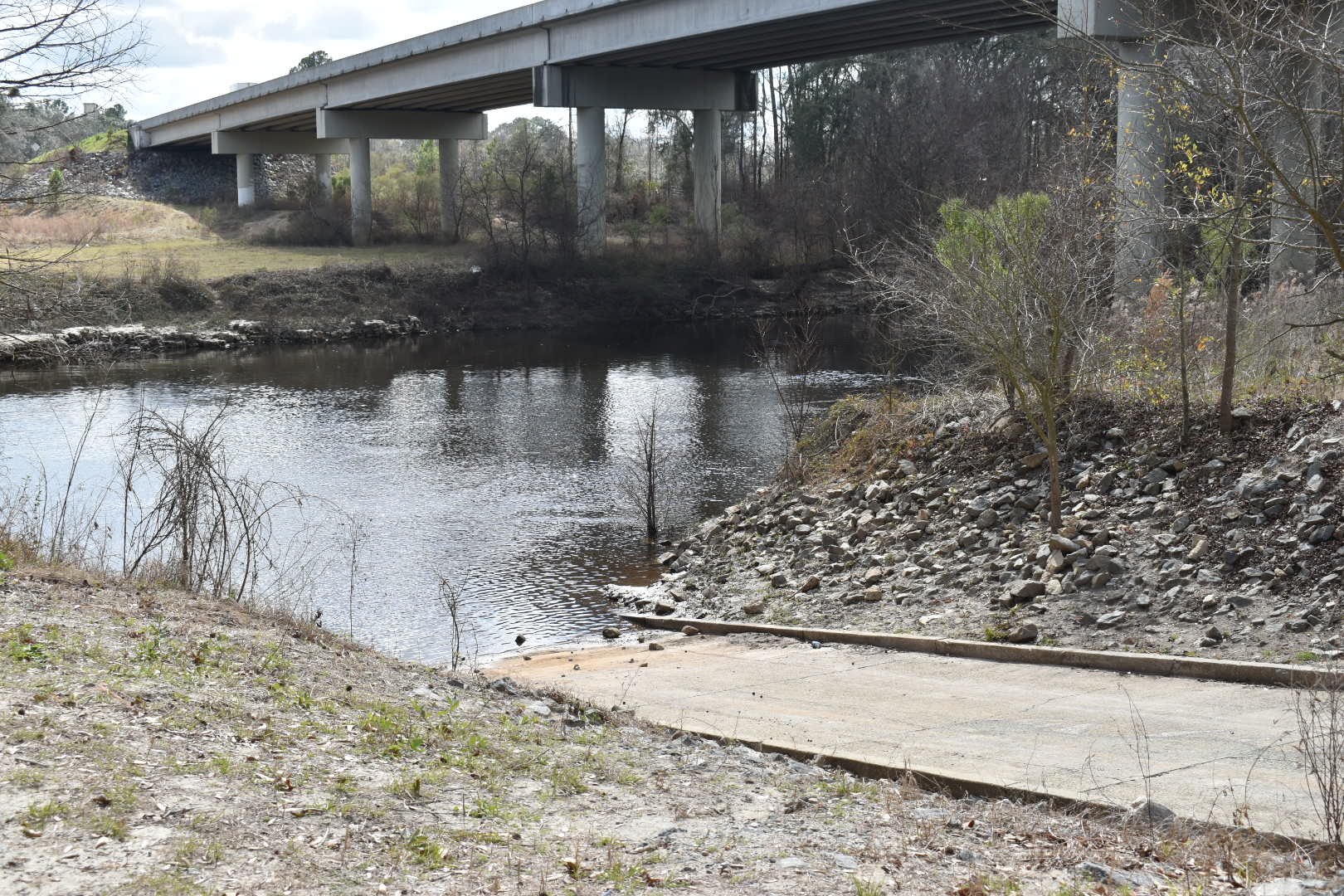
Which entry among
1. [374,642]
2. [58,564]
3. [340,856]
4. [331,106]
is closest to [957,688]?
[340,856]

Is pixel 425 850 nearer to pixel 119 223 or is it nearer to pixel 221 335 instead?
pixel 221 335

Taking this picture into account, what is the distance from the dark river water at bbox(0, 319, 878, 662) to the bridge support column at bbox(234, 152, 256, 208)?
1505 inches

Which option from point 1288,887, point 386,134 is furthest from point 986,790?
point 386,134

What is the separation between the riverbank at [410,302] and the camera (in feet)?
145

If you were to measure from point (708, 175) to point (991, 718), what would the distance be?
49.9m

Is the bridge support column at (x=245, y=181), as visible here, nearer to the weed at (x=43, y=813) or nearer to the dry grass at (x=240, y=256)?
the dry grass at (x=240, y=256)

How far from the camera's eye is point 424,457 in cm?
2431

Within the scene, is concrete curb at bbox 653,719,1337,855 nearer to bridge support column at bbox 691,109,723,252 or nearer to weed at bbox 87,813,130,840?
weed at bbox 87,813,130,840

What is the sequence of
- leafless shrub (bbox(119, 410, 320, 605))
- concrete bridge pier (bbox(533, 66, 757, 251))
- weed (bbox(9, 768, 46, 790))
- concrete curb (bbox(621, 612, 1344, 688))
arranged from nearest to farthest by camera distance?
1. weed (bbox(9, 768, 46, 790))
2. concrete curb (bbox(621, 612, 1344, 688))
3. leafless shrub (bbox(119, 410, 320, 605))
4. concrete bridge pier (bbox(533, 66, 757, 251))

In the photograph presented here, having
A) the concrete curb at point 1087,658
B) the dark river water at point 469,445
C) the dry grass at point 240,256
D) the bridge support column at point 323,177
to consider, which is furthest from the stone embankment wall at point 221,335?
the concrete curb at point 1087,658

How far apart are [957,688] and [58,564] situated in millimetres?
8352

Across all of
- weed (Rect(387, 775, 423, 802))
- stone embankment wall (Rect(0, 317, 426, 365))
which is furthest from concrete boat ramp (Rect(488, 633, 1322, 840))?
stone embankment wall (Rect(0, 317, 426, 365))

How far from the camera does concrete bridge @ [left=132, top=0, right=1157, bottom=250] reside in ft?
123

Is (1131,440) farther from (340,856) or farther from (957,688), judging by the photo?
(340,856)
